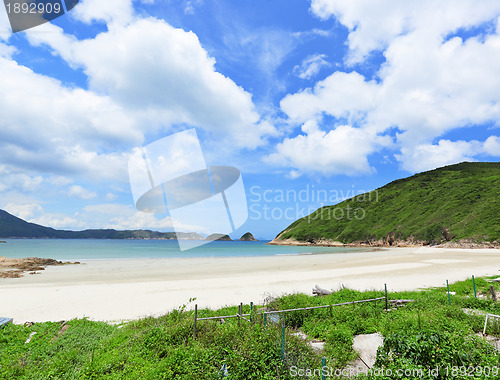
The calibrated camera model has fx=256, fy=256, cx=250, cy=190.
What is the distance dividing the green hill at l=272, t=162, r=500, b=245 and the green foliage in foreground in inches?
3154

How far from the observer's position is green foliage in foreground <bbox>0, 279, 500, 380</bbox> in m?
5.72

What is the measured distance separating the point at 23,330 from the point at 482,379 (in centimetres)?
1538

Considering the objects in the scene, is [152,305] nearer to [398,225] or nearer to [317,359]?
[317,359]

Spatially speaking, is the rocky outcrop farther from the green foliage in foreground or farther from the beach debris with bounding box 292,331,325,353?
the beach debris with bounding box 292,331,325,353

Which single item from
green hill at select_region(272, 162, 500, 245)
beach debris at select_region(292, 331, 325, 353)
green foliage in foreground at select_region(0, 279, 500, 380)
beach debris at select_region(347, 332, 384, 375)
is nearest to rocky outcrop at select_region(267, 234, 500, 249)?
green hill at select_region(272, 162, 500, 245)

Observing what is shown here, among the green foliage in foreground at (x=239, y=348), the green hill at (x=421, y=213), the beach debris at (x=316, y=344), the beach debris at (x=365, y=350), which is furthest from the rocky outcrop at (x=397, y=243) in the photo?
the beach debris at (x=316, y=344)

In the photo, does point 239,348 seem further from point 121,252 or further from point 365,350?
point 121,252

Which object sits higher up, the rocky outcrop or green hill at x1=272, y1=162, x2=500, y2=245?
green hill at x1=272, y1=162, x2=500, y2=245

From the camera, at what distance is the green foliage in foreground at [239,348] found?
18.8 ft

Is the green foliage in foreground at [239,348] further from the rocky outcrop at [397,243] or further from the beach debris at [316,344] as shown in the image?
the rocky outcrop at [397,243]

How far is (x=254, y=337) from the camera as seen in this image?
23.7ft

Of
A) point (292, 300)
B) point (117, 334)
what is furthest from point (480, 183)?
point (117, 334)

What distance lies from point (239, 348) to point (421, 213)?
12710 centimetres

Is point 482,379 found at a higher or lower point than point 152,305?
higher
